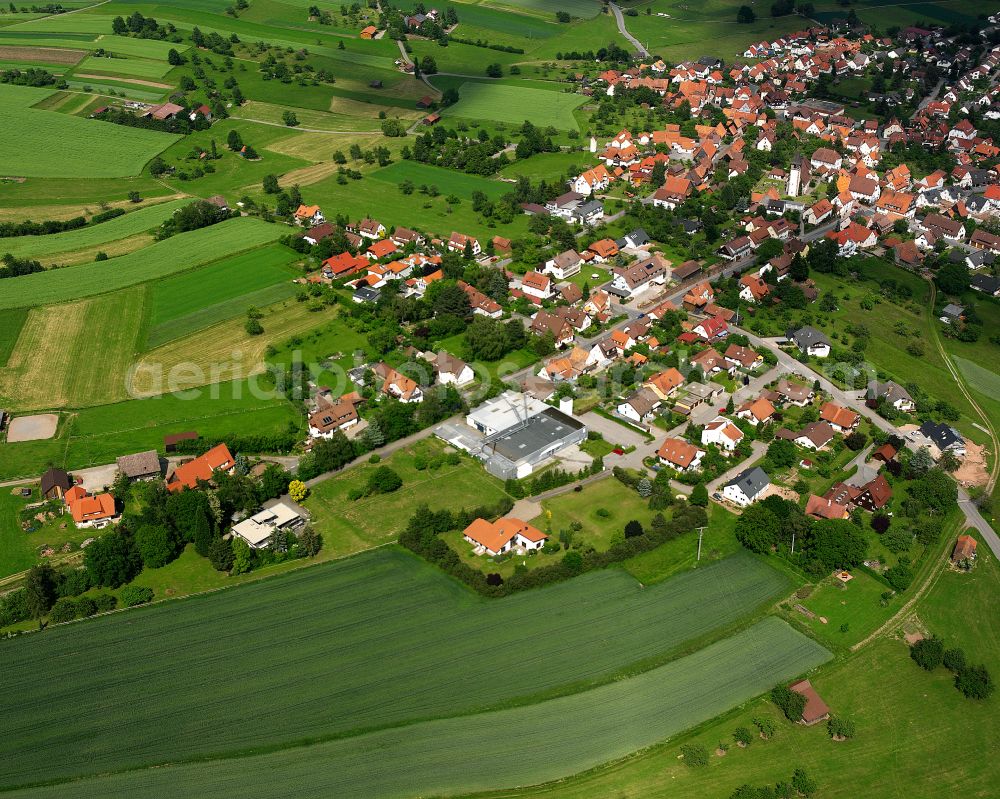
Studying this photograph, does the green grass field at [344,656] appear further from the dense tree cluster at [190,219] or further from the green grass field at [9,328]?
the dense tree cluster at [190,219]

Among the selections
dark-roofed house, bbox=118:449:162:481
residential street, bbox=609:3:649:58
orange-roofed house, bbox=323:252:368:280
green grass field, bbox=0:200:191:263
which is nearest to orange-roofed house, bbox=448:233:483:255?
orange-roofed house, bbox=323:252:368:280

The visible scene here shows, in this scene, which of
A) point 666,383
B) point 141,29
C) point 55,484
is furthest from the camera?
point 141,29

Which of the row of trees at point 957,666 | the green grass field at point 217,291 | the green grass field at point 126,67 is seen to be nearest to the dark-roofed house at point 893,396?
the row of trees at point 957,666

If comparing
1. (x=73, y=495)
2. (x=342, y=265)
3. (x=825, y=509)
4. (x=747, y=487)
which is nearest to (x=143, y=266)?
(x=342, y=265)

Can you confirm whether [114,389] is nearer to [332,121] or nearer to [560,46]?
[332,121]

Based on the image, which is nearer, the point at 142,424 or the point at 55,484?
the point at 55,484

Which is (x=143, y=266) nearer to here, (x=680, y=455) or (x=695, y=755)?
(x=680, y=455)

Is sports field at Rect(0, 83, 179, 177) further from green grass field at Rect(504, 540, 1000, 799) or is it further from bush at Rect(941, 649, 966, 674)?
bush at Rect(941, 649, 966, 674)
